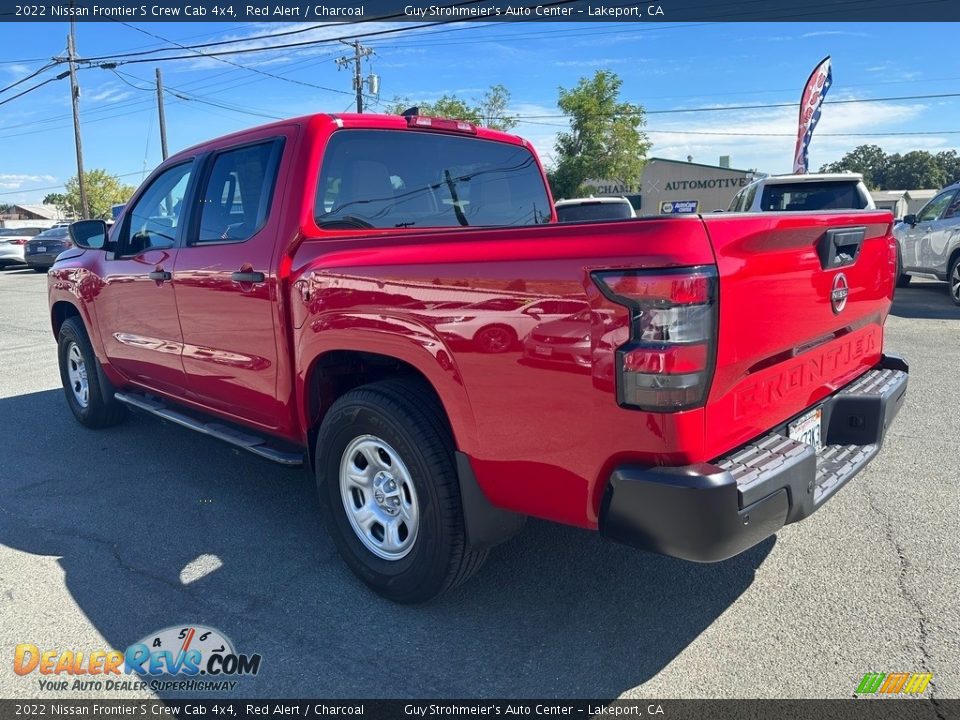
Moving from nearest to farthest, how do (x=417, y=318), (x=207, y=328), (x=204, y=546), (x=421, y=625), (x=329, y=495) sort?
(x=417, y=318) → (x=421, y=625) → (x=329, y=495) → (x=204, y=546) → (x=207, y=328)

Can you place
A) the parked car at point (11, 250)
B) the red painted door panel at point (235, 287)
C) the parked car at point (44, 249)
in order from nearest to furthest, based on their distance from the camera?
the red painted door panel at point (235, 287) → the parked car at point (44, 249) → the parked car at point (11, 250)

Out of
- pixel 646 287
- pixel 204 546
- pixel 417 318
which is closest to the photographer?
pixel 646 287

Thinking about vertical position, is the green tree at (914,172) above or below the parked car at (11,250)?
above

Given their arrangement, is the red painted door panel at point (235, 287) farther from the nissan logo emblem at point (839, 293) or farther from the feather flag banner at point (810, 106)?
the feather flag banner at point (810, 106)

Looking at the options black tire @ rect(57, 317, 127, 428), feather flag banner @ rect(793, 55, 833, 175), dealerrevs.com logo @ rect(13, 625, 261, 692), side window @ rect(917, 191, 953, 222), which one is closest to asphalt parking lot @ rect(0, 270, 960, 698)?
dealerrevs.com logo @ rect(13, 625, 261, 692)

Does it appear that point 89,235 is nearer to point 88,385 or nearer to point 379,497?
point 88,385

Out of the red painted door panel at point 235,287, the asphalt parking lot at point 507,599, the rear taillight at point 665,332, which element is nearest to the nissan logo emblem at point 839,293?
the rear taillight at point 665,332

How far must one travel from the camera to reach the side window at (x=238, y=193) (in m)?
3.41

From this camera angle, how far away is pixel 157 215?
4379mm

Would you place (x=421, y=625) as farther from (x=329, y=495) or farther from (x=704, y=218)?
(x=704, y=218)

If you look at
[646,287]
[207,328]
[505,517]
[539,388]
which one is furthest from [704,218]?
[207,328]

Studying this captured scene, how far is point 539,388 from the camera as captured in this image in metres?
2.24

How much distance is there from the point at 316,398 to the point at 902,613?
259 centimetres

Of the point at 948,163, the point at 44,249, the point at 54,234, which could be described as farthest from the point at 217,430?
the point at 948,163
